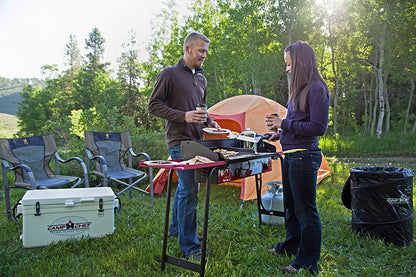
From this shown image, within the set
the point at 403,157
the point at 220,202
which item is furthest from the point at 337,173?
the point at 403,157

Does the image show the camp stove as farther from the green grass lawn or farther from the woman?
the green grass lawn

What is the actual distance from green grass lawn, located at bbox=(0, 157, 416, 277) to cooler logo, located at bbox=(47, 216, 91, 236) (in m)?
0.13

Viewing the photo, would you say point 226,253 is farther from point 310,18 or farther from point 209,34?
point 209,34

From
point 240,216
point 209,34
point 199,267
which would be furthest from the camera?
point 209,34

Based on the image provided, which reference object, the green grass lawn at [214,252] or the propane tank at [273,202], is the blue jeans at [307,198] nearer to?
the green grass lawn at [214,252]

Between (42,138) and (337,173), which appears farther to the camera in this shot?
(337,173)

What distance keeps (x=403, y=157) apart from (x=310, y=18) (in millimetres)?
6358

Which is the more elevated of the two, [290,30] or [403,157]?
[290,30]

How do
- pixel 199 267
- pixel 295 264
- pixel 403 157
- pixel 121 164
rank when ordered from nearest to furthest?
pixel 199 267
pixel 295 264
pixel 121 164
pixel 403 157

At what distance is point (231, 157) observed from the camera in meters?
2.42

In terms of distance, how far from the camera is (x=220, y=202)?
459cm

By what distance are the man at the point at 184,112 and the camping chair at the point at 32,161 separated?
1.93 metres

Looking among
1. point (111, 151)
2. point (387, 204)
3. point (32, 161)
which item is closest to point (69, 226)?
point (32, 161)

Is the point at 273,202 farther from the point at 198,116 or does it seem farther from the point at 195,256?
the point at 198,116
